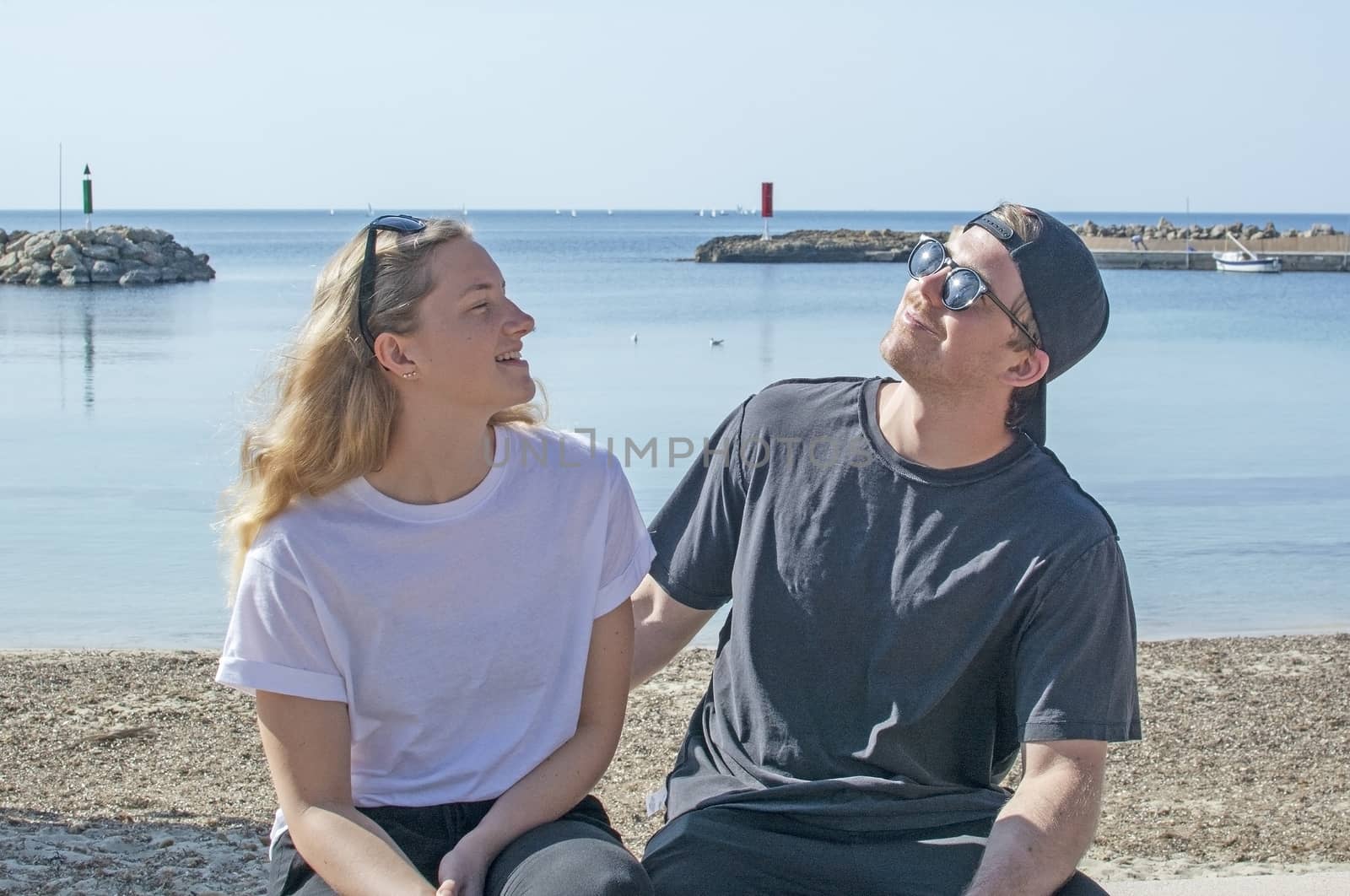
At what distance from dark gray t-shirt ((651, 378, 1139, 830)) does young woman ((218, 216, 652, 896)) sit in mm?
271

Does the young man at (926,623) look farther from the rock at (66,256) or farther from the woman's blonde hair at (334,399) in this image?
the rock at (66,256)

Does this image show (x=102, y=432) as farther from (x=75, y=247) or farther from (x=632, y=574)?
(x=75, y=247)

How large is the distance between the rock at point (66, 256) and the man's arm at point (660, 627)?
1834 inches

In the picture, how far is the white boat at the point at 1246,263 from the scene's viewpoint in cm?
5769

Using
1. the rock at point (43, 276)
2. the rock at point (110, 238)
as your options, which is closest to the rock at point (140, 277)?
the rock at point (110, 238)

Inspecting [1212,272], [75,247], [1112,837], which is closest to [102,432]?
[1112,837]

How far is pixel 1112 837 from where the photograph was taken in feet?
15.2

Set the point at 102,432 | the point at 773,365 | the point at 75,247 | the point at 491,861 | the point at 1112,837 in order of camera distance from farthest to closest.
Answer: the point at 75,247
the point at 773,365
the point at 102,432
the point at 1112,837
the point at 491,861

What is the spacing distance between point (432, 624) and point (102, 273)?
158 feet

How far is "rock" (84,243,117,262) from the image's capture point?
155ft

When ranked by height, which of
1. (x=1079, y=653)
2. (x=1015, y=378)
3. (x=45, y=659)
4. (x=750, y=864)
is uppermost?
(x=1015, y=378)

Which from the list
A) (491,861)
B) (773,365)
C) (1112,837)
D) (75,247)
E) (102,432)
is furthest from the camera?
(75,247)

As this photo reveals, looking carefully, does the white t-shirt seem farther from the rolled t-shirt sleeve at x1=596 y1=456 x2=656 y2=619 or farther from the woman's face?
the woman's face

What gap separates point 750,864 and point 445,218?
4.61ft
